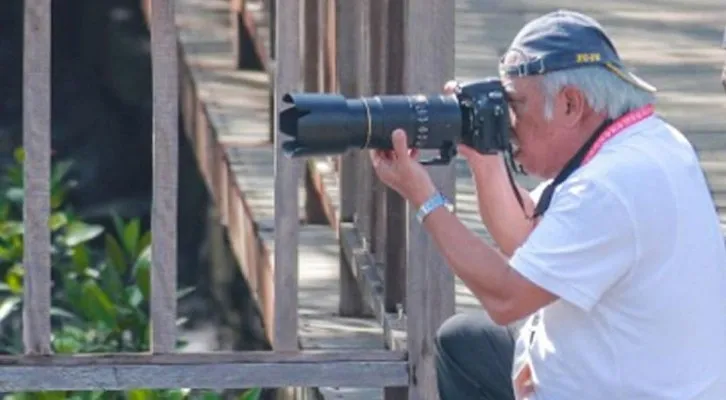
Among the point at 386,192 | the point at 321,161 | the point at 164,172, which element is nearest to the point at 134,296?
the point at 321,161

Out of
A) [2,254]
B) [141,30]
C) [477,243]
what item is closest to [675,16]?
[141,30]

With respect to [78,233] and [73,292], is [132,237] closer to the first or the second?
[78,233]

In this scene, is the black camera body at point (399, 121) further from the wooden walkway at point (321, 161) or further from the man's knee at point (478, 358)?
the wooden walkway at point (321, 161)

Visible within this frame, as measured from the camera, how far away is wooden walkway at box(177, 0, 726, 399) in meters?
5.84

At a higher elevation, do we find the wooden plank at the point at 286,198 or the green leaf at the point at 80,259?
the wooden plank at the point at 286,198

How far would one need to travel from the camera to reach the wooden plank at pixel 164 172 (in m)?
4.07

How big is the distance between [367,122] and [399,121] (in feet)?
0.20

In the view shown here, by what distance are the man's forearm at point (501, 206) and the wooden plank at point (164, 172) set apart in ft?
2.21

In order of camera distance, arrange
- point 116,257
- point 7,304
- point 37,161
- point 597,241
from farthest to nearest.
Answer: point 116,257 → point 7,304 → point 37,161 → point 597,241

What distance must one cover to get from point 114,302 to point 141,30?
5110 millimetres

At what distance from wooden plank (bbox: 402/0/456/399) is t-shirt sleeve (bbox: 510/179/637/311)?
769 mm

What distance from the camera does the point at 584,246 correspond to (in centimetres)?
332

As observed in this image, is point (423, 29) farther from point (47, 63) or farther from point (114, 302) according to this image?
point (114, 302)

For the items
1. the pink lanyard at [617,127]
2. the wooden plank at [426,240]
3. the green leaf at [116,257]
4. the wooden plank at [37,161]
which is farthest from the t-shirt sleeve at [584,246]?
the green leaf at [116,257]
